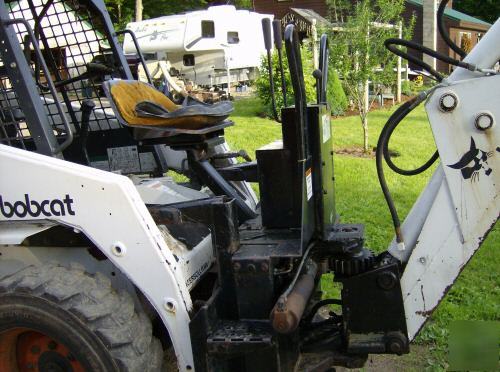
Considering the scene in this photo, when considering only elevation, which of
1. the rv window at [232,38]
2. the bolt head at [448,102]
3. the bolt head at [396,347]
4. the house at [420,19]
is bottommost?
the house at [420,19]

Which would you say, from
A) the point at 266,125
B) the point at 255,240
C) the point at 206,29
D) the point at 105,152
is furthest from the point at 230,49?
the point at 255,240

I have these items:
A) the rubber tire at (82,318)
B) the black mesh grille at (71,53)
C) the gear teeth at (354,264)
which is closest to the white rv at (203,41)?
the black mesh grille at (71,53)

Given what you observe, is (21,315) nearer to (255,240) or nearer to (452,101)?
(255,240)

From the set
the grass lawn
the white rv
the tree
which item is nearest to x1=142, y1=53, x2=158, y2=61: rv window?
the white rv

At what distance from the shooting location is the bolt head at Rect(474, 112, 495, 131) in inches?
104

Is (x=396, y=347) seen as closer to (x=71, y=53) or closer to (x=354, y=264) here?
(x=354, y=264)

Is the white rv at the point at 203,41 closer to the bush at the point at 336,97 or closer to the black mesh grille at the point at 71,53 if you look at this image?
the bush at the point at 336,97

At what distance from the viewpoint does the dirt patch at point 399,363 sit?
3908 mm

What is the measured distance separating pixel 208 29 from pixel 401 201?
14.4 m

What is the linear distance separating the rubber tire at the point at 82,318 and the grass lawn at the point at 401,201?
2.07 metres

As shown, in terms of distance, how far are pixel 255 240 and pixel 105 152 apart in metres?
1.78

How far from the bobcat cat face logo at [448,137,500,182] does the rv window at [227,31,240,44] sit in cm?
1856

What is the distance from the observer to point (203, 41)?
19.8m

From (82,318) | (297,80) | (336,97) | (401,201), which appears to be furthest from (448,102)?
(336,97)
